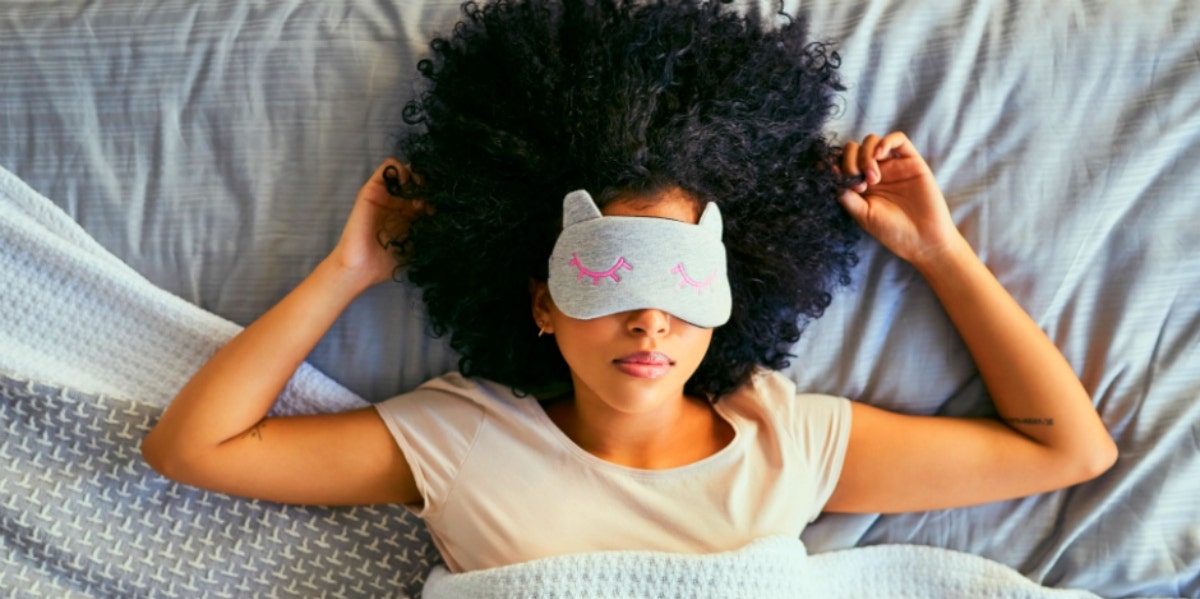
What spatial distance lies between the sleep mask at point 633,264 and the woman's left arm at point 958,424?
0.28 meters

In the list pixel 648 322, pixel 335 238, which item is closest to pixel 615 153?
pixel 648 322

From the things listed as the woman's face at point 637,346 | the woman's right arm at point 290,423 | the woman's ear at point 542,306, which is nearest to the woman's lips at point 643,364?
the woman's face at point 637,346

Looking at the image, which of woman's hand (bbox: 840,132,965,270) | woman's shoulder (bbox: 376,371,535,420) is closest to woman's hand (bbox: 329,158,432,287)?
woman's shoulder (bbox: 376,371,535,420)

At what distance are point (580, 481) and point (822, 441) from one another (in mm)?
295

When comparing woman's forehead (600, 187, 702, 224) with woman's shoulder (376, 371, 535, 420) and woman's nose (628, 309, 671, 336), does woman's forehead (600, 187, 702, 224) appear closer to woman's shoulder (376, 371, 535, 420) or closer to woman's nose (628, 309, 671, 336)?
woman's nose (628, 309, 671, 336)

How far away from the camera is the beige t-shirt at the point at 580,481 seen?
1146 millimetres

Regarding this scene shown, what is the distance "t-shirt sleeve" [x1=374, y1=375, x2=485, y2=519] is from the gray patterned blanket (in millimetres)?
101

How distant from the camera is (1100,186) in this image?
3.96 feet

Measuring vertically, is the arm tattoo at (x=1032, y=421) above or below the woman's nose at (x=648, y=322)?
below

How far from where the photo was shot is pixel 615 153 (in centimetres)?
100

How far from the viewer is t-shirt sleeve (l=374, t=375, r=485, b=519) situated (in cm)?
117

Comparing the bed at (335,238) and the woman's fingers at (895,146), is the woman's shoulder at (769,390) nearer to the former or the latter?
the bed at (335,238)

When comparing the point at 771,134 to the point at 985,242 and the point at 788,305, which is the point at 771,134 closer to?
the point at 788,305

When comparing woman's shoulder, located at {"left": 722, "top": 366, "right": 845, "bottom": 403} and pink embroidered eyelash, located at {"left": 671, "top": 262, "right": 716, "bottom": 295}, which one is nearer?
pink embroidered eyelash, located at {"left": 671, "top": 262, "right": 716, "bottom": 295}
